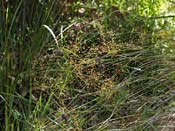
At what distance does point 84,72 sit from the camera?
2.18 metres

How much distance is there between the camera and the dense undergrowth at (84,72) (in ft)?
6.64

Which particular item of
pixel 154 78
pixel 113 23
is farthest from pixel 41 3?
pixel 154 78

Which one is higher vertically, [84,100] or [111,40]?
[111,40]

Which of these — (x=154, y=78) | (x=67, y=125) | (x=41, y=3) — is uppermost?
(x=41, y=3)

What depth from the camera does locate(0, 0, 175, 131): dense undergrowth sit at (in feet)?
6.64

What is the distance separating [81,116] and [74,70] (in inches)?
7.4

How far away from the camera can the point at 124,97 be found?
2.03 meters

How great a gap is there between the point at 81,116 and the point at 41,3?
2.10 feet

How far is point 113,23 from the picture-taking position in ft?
8.27

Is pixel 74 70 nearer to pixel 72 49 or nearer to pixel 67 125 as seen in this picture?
pixel 72 49

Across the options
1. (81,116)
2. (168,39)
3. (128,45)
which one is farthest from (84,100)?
(168,39)

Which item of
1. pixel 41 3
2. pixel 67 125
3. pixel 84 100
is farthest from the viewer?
pixel 41 3

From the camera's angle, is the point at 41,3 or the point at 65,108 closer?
the point at 65,108

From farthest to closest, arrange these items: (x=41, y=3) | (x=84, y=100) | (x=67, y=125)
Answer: (x=41, y=3)
(x=84, y=100)
(x=67, y=125)
